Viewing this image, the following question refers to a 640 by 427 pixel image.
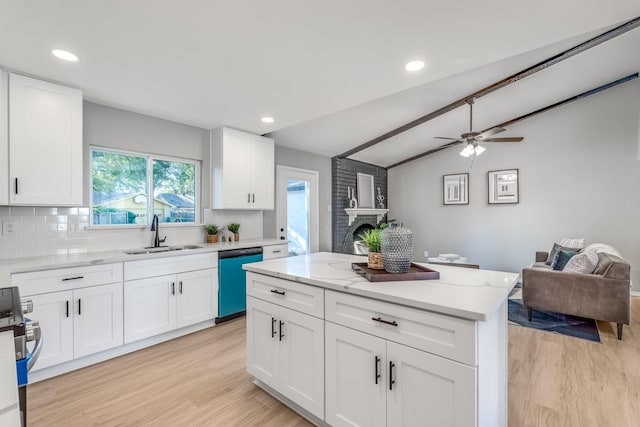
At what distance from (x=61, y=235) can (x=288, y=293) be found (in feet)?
7.89

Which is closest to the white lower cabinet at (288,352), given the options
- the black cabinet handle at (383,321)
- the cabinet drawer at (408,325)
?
the cabinet drawer at (408,325)

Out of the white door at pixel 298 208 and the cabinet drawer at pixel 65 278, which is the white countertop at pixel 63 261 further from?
the white door at pixel 298 208

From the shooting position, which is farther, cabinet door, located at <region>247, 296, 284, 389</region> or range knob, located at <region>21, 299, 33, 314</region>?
cabinet door, located at <region>247, 296, 284, 389</region>

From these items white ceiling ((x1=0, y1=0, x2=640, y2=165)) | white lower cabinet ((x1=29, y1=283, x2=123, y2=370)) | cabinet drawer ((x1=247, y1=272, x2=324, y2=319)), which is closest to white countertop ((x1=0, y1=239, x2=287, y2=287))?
white lower cabinet ((x1=29, y1=283, x2=123, y2=370))

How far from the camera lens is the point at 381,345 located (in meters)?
1.43

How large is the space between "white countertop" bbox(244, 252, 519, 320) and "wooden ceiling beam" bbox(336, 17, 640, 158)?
305cm

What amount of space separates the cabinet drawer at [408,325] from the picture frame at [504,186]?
565cm

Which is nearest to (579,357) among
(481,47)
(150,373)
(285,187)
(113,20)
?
(481,47)

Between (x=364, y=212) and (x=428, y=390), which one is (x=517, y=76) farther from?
(x=428, y=390)

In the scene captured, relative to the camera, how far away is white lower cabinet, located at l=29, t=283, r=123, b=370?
2248mm

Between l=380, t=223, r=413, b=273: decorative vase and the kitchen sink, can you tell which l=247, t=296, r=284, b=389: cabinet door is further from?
the kitchen sink

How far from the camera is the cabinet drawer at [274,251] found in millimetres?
3832

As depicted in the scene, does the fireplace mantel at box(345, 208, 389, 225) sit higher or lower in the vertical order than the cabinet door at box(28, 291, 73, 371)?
higher

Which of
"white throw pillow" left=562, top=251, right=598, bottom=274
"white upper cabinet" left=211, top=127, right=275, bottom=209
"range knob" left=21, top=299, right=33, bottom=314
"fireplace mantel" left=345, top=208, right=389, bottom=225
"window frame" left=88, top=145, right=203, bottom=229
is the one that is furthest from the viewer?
"fireplace mantel" left=345, top=208, right=389, bottom=225
